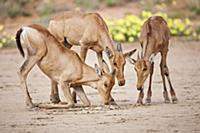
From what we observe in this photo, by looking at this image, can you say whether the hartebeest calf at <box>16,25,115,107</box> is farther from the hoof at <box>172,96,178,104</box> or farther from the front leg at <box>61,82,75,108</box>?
the hoof at <box>172,96,178,104</box>

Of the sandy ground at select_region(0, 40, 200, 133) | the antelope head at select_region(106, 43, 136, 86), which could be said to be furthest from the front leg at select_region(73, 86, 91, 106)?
the antelope head at select_region(106, 43, 136, 86)

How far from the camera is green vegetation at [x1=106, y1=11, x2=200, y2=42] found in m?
26.1

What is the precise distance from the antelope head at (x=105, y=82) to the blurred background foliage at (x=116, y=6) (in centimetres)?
1124

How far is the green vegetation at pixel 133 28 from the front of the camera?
26.1 meters

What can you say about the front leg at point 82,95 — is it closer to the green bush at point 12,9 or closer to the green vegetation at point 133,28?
the green vegetation at point 133,28

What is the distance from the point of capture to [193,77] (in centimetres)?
1967

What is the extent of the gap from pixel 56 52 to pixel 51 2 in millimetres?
16952

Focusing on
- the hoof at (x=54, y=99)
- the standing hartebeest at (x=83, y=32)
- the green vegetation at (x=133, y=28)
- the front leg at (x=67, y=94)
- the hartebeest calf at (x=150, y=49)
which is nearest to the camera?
the front leg at (x=67, y=94)

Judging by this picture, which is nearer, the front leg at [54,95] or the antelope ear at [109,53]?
the antelope ear at [109,53]

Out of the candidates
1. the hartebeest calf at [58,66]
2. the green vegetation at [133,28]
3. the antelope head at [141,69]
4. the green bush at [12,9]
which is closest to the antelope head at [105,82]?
the hartebeest calf at [58,66]

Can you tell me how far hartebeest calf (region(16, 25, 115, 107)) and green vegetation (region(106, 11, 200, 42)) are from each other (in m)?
10.1

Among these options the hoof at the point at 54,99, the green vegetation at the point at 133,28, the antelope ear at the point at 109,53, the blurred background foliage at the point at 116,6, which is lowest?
the hoof at the point at 54,99

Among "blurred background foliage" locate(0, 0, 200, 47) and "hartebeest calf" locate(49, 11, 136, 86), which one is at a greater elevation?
"blurred background foliage" locate(0, 0, 200, 47)

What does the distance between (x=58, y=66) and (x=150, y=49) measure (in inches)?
77.9
